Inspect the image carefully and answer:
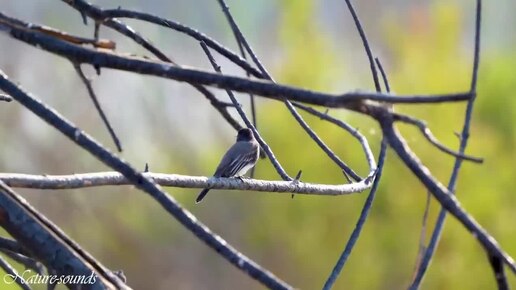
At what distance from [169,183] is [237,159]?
177cm

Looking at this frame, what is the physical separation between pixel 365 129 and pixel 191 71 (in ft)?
14.1

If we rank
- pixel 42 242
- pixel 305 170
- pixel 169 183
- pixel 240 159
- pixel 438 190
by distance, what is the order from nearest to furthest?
pixel 438 190 → pixel 42 242 → pixel 169 183 → pixel 240 159 → pixel 305 170

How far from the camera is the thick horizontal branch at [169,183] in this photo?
126cm

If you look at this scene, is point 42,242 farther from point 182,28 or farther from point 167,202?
point 182,28

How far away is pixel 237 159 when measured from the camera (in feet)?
10.6

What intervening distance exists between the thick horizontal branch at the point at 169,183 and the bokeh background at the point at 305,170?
330 centimetres

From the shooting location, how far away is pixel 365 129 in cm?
523

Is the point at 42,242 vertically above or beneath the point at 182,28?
beneath

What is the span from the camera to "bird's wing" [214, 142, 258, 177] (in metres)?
3.20

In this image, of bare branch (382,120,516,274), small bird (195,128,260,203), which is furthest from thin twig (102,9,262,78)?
small bird (195,128,260,203)

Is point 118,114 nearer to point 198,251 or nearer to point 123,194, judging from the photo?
point 123,194

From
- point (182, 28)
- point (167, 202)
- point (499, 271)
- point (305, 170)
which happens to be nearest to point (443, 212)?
point (499, 271)

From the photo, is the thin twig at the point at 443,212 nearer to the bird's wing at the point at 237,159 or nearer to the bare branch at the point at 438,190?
the bare branch at the point at 438,190

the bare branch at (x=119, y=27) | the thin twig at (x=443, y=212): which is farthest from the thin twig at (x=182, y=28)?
the thin twig at (x=443, y=212)
